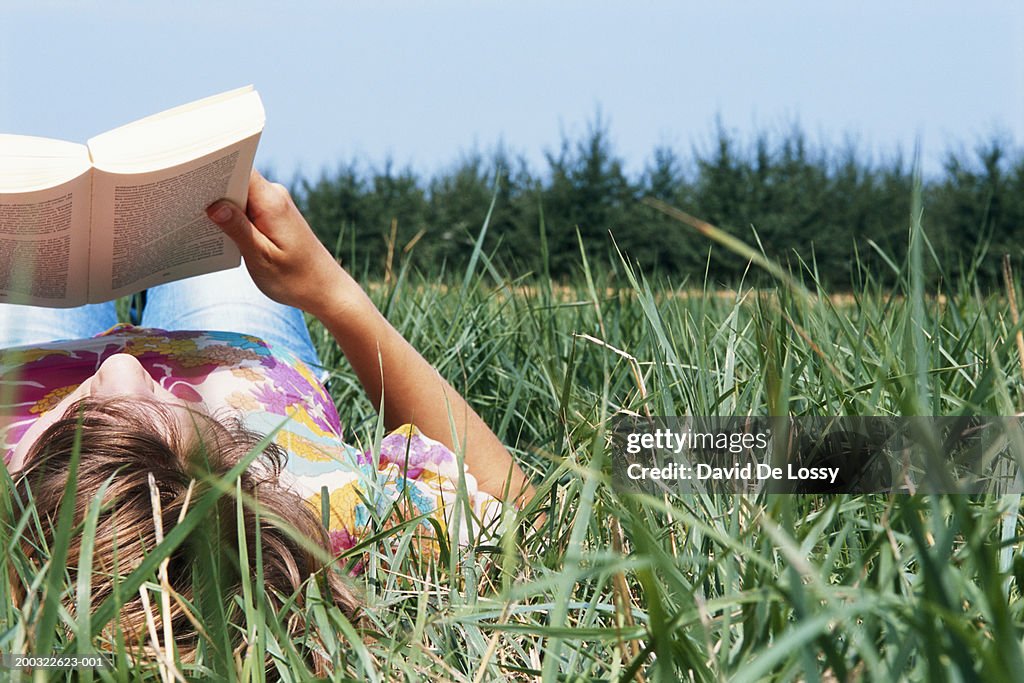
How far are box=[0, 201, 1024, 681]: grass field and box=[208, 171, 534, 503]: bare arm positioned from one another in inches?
3.3

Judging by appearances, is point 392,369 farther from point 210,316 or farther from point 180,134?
point 210,316

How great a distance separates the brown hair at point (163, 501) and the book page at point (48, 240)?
0.18m

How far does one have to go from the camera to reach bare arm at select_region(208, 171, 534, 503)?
1.13 meters

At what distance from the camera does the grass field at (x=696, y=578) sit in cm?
40

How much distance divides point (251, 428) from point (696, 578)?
→ 674mm

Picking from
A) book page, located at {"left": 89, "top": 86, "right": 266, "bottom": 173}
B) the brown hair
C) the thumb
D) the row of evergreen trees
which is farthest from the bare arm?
the row of evergreen trees

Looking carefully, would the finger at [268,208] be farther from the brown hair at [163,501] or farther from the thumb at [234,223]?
the brown hair at [163,501]

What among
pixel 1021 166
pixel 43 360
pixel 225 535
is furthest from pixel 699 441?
pixel 1021 166

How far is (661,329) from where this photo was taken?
909 millimetres

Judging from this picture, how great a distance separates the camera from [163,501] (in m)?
0.81

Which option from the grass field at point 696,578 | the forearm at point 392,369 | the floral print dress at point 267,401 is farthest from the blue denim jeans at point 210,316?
the grass field at point 696,578

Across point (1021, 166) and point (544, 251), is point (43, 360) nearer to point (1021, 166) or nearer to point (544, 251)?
point (544, 251)

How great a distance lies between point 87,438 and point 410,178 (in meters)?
8.63

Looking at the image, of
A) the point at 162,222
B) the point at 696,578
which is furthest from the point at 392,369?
the point at 696,578
